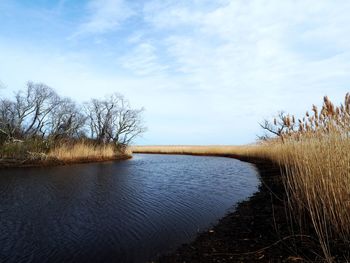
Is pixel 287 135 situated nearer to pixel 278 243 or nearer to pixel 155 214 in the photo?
→ pixel 278 243

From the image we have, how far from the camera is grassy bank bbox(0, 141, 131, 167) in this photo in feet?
53.5

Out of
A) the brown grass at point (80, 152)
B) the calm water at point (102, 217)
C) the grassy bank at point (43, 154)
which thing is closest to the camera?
the calm water at point (102, 217)

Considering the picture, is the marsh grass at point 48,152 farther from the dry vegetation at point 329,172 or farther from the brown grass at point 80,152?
the dry vegetation at point 329,172

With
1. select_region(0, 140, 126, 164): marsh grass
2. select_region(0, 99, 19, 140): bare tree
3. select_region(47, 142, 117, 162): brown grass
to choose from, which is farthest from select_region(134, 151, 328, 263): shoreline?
select_region(0, 99, 19, 140): bare tree

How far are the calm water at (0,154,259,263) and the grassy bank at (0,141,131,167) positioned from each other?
6751mm

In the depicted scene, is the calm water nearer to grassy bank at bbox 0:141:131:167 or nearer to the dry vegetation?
the dry vegetation

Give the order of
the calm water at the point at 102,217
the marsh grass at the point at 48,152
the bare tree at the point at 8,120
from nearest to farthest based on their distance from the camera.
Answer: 1. the calm water at the point at 102,217
2. the marsh grass at the point at 48,152
3. the bare tree at the point at 8,120

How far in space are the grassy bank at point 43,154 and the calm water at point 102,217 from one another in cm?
675

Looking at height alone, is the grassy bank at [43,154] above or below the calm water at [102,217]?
above

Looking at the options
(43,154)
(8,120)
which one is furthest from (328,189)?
(8,120)

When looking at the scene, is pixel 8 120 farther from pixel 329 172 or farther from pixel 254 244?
pixel 329 172

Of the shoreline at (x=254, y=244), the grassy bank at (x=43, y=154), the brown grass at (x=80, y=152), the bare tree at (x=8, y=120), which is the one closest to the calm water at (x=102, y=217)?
the shoreline at (x=254, y=244)

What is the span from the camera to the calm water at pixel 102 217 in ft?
13.8

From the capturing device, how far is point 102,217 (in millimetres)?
6082
